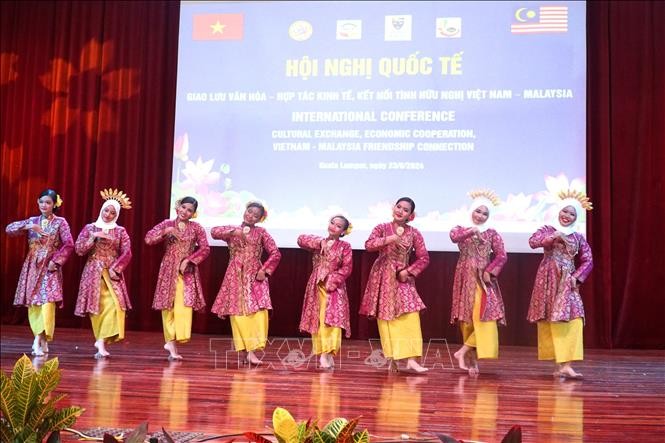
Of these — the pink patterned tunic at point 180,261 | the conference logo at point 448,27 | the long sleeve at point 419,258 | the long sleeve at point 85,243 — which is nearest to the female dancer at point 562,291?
the long sleeve at point 419,258

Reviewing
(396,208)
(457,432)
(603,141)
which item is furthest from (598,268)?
(457,432)

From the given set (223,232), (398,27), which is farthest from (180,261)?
(398,27)

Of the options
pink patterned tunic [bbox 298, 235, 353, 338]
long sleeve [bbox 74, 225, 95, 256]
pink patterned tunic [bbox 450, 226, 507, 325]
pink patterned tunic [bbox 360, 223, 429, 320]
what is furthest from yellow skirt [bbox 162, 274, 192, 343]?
pink patterned tunic [bbox 450, 226, 507, 325]

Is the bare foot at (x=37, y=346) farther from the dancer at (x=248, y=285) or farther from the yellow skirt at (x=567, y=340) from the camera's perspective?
the yellow skirt at (x=567, y=340)

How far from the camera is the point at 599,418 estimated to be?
122 inches

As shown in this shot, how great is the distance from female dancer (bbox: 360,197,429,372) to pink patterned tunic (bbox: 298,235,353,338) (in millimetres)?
159

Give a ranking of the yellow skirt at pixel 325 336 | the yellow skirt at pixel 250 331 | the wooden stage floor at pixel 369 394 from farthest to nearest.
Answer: the yellow skirt at pixel 250 331, the yellow skirt at pixel 325 336, the wooden stage floor at pixel 369 394

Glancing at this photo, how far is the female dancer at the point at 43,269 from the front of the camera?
5055 mm

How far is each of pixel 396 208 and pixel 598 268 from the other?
2.69 meters

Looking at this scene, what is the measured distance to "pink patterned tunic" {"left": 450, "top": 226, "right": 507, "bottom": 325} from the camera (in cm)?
466

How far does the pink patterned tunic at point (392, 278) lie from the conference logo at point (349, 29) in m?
2.31

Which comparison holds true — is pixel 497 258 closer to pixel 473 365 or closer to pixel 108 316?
pixel 473 365

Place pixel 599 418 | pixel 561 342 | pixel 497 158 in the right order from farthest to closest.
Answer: pixel 497 158, pixel 561 342, pixel 599 418

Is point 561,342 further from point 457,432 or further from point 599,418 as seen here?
point 457,432
